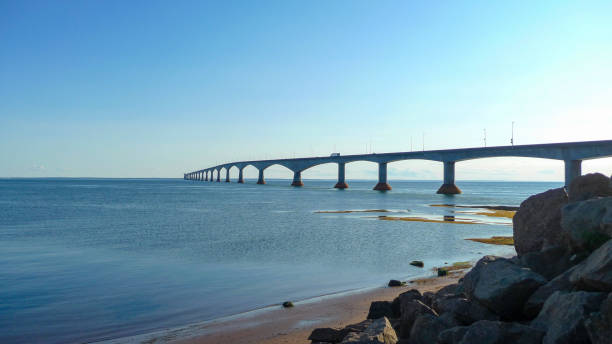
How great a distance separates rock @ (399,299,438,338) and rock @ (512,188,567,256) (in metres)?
3.71

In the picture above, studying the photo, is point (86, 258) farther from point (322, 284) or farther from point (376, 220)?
point (376, 220)

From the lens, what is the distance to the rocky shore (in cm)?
602

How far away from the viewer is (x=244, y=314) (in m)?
12.5

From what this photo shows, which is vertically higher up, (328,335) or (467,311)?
(467,311)

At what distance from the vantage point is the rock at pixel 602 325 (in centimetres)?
521

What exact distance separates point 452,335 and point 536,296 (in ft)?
6.06

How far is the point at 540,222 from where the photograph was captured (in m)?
10.9

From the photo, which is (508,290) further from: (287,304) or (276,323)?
(287,304)

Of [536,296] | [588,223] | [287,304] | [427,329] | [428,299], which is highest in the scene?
[588,223]

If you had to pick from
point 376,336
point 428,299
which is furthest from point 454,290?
point 376,336

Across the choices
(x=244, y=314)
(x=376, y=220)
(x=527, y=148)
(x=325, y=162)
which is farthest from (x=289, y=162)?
(x=244, y=314)

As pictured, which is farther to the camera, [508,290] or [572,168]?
[572,168]

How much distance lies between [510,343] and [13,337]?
1122 cm

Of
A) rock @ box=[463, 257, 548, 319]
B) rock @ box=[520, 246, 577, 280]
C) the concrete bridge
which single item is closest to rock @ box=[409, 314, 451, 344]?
rock @ box=[463, 257, 548, 319]
